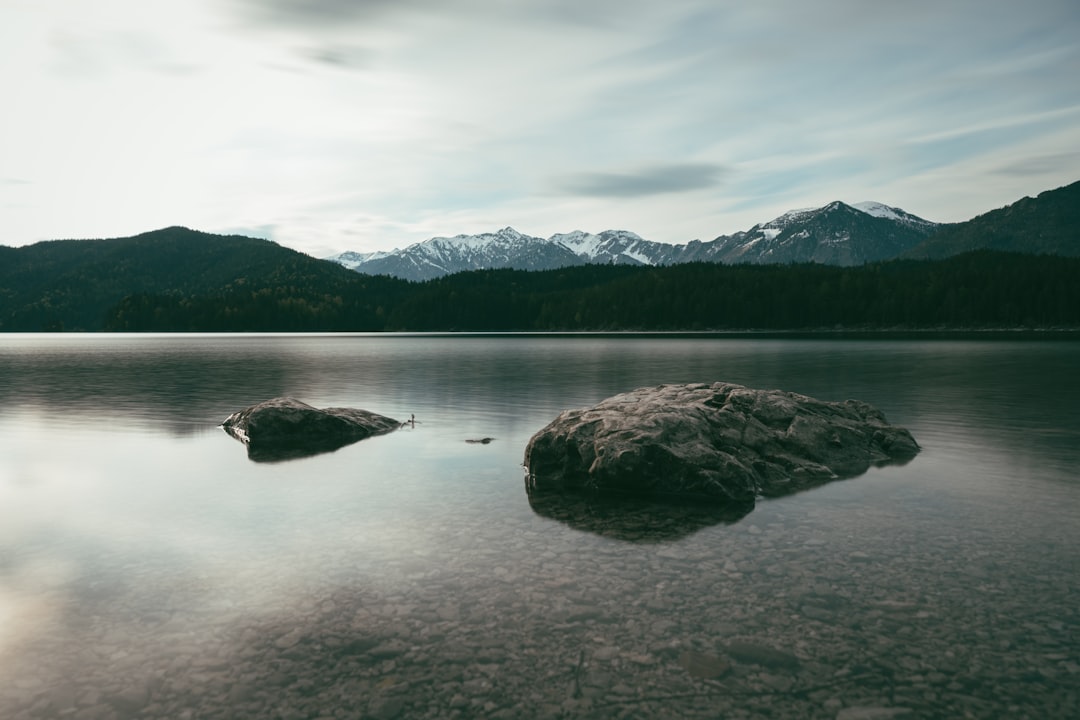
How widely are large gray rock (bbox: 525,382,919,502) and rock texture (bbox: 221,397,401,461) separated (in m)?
10.5

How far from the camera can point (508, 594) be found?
10.3 meters

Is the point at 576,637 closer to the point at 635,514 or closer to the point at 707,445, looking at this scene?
the point at 635,514

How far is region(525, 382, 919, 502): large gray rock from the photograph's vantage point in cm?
1734

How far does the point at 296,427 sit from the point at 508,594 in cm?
1949

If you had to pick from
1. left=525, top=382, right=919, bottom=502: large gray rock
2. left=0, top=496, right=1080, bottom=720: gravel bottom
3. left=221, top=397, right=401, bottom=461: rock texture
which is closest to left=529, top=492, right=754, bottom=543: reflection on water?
left=525, top=382, right=919, bottom=502: large gray rock

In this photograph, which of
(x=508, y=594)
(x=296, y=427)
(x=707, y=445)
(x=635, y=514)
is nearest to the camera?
(x=508, y=594)

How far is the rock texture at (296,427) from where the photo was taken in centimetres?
2620

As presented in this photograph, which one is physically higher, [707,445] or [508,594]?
[707,445]

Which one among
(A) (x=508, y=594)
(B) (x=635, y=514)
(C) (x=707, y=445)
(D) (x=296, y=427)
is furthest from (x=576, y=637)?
(D) (x=296, y=427)

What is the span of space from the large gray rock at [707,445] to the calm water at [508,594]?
4.57 ft

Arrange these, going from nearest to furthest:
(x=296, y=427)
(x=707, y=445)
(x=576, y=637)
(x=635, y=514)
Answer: (x=576, y=637) < (x=635, y=514) < (x=707, y=445) < (x=296, y=427)

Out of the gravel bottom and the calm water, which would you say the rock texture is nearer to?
the calm water

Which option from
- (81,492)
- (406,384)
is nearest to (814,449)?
(81,492)

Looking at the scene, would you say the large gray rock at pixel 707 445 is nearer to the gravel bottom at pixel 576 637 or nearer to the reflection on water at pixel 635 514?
the reflection on water at pixel 635 514
